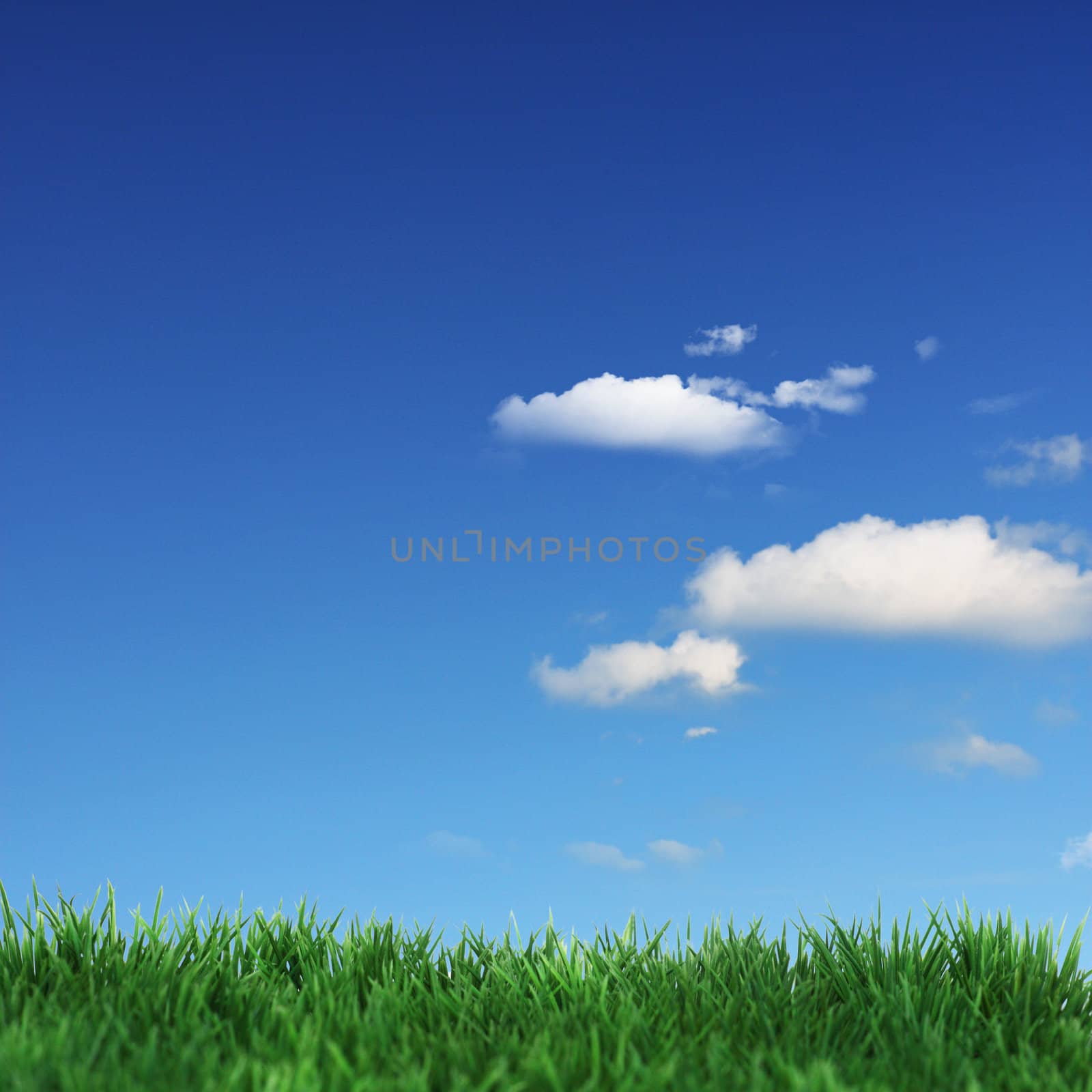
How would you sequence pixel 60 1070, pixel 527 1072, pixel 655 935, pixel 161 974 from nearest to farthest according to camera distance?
pixel 60 1070 → pixel 527 1072 → pixel 161 974 → pixel 655 935

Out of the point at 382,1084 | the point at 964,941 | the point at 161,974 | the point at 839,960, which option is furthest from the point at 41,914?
the point at 964,941

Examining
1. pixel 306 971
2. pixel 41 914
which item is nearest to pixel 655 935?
pixel 306 971

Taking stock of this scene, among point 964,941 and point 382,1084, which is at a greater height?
point 964,941

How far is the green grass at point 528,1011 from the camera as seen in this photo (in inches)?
131

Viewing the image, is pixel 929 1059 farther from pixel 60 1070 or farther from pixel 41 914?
pixel 41 914

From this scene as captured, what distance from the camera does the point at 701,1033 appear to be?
12.7ft

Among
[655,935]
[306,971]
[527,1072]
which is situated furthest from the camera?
[655,935]

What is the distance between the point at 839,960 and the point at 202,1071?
2.73 metres

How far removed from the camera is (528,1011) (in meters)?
4.30

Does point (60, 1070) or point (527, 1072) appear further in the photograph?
point (527, 1072)

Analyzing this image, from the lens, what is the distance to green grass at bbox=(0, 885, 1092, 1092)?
332 centimetres

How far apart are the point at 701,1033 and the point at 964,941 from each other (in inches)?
59.5

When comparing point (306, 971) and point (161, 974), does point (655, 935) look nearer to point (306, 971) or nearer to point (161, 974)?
point (306, 971)

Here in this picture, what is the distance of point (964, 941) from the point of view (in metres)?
4.79
